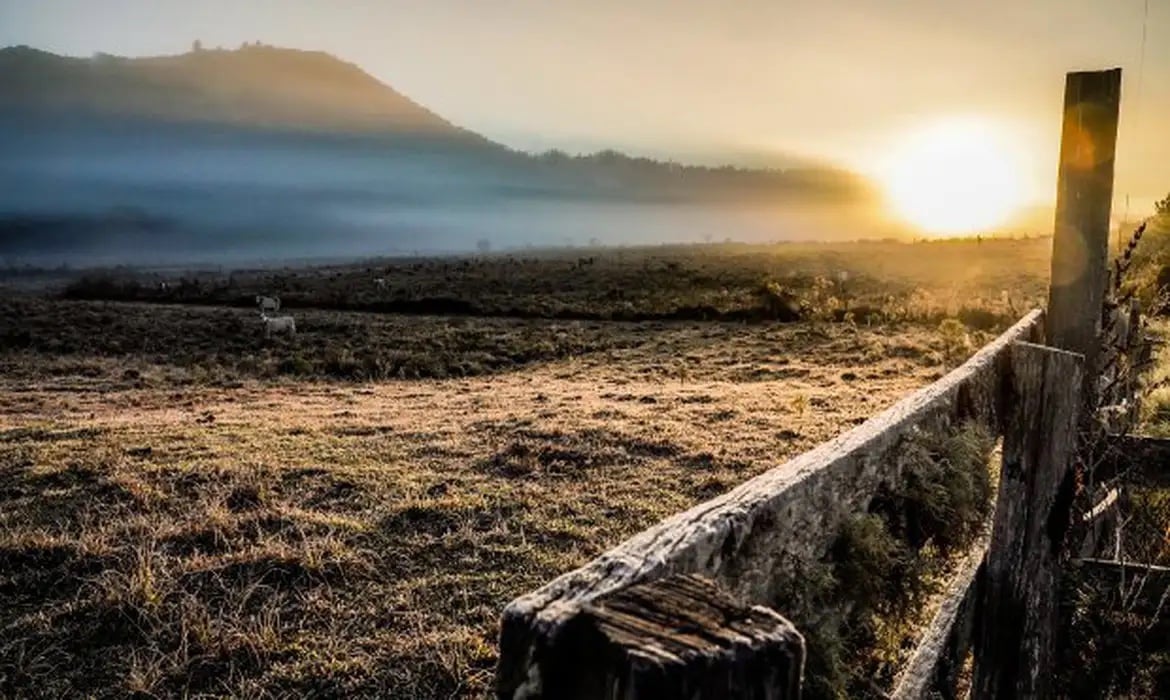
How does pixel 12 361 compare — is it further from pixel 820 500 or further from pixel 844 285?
pixel 844 285

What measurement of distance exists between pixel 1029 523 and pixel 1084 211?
7.71 ft

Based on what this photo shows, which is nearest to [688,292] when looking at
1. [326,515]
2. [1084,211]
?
[326,515]

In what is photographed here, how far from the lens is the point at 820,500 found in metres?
2.44

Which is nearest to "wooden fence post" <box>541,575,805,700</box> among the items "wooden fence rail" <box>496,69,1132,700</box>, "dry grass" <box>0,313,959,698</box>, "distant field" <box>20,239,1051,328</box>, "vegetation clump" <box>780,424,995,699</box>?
"wooden fence rail" <box>496,69,1132,700</box>

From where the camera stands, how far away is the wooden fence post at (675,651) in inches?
42.9

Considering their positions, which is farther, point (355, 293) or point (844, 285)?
point (355, 293)

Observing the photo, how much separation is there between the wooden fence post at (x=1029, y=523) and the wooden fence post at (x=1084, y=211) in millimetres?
1779

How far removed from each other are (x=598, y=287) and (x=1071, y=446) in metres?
42.8

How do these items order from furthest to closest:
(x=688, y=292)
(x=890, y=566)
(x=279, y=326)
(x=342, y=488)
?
(x=688, y=292)
(x=279, y=326)
(x=342, y=488)
(x=890, y=566)

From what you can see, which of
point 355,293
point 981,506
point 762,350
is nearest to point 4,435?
point 981,506

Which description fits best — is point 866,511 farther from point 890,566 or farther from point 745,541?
point 745,541

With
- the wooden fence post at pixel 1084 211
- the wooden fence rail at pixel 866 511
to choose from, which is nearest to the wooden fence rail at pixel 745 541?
the wooden fence rail at pixel 866 511

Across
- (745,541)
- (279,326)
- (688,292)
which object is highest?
(745,541)

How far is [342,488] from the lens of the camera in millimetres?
8547
